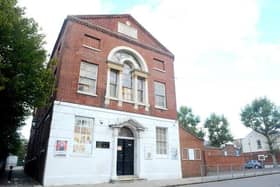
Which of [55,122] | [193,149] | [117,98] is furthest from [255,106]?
[55,122]

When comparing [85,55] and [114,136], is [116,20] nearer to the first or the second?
[85,55]

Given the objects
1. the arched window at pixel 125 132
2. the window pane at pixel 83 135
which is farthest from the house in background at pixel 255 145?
the window pane at pixel 83 135

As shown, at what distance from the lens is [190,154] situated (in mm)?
17938

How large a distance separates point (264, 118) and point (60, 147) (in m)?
37.0

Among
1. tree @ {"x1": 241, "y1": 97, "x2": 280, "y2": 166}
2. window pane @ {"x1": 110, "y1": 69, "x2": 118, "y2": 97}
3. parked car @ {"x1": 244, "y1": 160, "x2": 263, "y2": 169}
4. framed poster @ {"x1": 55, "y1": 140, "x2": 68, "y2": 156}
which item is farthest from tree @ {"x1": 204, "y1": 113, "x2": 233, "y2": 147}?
framed poster @ {"x1": 55, "y1": 140, "x2": 68, "y2": 156}

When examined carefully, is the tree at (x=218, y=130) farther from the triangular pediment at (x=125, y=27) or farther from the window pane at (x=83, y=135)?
the window pane at (x=83, y=135)

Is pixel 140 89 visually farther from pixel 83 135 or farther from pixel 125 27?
pixel 83 135

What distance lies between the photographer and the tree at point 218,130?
4934cm

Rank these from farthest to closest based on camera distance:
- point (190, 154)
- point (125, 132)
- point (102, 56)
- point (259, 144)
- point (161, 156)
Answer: point (259, 144) < point (190, 154) < point (161, 156) < point (102, 56) < point (125, 132)

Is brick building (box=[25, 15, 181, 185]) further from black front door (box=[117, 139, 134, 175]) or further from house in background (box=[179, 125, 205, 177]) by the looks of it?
house in background (box=[179, 125, 205, 177])

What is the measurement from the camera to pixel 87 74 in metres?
14.3

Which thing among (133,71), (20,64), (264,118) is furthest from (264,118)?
(20,64)

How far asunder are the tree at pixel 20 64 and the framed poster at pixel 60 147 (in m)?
2.33

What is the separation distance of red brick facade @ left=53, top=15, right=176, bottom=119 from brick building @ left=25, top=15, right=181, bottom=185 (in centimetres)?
6
